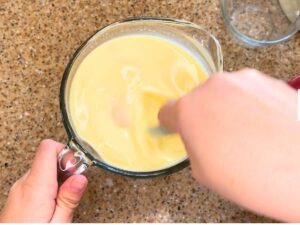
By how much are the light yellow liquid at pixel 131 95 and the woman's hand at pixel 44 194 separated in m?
0.04

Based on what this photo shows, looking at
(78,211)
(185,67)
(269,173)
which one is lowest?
(78,211)

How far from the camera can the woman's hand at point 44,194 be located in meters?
0.54

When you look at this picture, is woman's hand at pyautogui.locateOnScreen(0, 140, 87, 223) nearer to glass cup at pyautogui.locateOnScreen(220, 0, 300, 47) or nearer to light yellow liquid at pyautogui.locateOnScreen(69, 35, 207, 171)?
light yellow liquid at pyautogui.locateOnScreen(69, 35, 207, 171)

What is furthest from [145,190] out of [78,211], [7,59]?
[7,59]

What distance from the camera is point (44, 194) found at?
547 mm

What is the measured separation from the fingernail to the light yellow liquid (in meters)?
0.04

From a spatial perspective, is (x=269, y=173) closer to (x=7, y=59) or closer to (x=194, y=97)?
(x=194, y=97)

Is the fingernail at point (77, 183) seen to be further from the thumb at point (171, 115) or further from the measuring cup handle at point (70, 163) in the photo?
the thumb at point (171, 115)

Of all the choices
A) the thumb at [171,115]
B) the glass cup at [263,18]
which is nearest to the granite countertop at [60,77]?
the glass cup at [263,18]

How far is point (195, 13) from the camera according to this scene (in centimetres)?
67

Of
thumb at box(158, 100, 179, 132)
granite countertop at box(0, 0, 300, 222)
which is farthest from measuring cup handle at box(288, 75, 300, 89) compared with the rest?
thumb at box(158, 100, 179, 132)

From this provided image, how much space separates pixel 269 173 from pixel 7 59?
415 millimetres

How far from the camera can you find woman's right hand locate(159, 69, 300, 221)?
0.32 meters

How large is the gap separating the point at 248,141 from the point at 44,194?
29 centimetres
